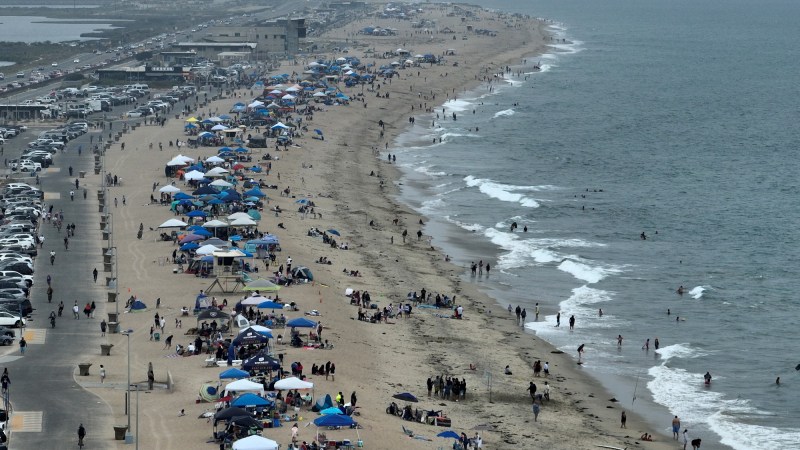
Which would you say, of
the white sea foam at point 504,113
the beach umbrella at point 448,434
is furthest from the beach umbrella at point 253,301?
the white sea foam at point 504,113

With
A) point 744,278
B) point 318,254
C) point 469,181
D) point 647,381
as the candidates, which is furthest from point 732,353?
point 469,181

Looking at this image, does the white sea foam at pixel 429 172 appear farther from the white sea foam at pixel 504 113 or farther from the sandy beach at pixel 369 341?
the white sea foam at pixel 504 113

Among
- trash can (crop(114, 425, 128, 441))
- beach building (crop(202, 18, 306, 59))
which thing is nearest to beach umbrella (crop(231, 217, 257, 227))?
trash can (crop(114, 425, 128, 441))

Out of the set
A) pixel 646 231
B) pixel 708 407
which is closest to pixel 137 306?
pixel 708 407

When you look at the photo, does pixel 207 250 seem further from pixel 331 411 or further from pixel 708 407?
pixel 708 407

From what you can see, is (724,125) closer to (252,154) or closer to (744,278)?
(252,154)
